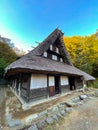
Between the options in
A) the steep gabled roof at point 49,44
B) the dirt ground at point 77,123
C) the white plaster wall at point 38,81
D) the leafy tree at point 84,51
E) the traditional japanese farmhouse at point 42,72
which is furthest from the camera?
the leafy tree at point 84,51

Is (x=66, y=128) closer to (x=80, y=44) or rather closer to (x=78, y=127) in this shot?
(x=78, y=127)

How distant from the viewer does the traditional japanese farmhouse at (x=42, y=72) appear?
486 centimetres

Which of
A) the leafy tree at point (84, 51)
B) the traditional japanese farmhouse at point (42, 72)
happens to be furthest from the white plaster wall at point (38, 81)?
the leafy tree at point (84, 51)

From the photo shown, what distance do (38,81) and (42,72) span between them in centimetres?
72

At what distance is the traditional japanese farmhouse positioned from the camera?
486 cm

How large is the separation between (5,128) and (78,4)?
10.0m

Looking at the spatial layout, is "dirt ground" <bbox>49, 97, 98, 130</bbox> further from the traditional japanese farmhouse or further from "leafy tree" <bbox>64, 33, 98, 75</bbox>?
"leafy tree" <bbox>64, 33, 98, 75</bbox>

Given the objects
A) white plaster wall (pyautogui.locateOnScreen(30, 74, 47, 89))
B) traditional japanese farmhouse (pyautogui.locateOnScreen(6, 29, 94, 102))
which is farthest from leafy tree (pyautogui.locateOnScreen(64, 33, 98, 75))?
white plaster wall (pyautogui.locateOnScreen(30, 74, 47, 89))

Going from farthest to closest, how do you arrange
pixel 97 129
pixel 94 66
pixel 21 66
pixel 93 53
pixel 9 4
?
pixel 94 66
pixel 93 53
pixel 9 4
pixel 21 66
pixel 97 129

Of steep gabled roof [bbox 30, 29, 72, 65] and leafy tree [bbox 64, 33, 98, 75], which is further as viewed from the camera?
leafy tree [bbox 64, 33, 98, 75]

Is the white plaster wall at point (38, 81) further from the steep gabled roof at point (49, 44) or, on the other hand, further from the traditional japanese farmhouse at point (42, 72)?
the steep gabled roof at point (49, 44)

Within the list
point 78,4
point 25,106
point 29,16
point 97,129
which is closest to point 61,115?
point 97,129

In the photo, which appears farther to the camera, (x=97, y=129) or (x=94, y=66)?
(x=94, y=66)

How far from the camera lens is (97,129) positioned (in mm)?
Answer: 2736
